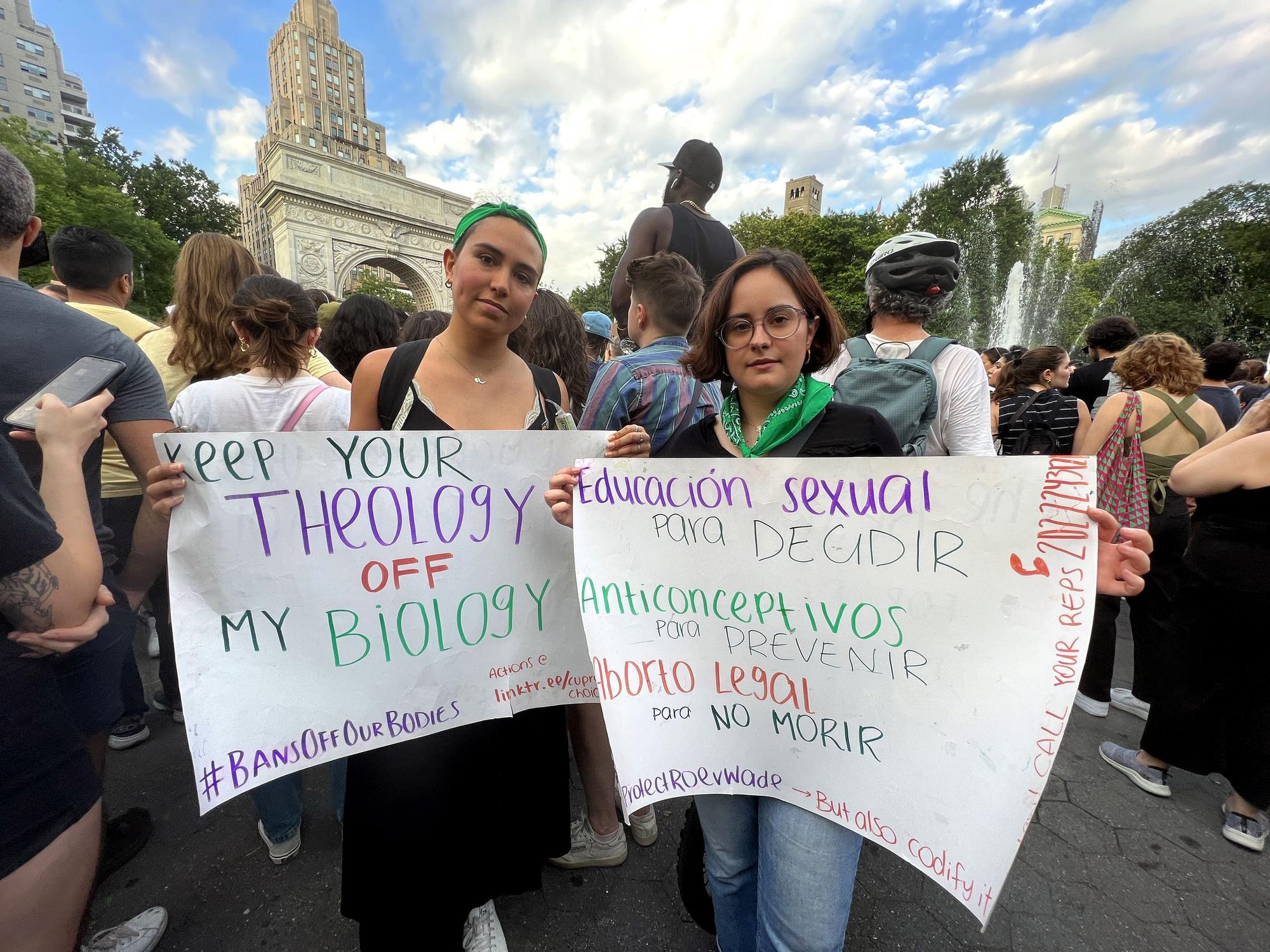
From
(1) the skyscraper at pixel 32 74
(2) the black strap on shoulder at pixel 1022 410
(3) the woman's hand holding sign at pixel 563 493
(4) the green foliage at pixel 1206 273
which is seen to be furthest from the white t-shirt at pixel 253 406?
(1) the skyscraper at pixel 32 74

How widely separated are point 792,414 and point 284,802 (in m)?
2.32

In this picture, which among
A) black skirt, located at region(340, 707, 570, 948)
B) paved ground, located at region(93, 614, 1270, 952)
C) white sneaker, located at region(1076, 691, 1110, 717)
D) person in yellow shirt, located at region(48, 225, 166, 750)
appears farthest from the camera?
white sneaker, located at region(1076, 691, 1110, 717)

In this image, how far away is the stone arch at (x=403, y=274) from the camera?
4200 cm

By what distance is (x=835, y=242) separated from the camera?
27.3 metres

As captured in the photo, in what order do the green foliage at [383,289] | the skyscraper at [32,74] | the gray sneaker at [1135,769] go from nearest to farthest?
1. the gray sneaker at [1135,769]
2. the green foliage at [383,289]
3. the skyscraper at [32,74]

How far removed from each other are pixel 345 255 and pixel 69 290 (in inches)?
1830

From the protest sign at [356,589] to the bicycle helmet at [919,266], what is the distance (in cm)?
153

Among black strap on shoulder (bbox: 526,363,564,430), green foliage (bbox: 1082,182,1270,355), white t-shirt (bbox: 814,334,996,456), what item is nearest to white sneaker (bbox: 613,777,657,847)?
black strap on shoulder (bbox: 526,363,564,430)

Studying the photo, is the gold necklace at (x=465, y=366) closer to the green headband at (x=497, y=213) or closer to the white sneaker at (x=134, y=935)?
the green headband at (x=497, y=213)

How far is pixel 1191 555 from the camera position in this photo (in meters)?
2.29

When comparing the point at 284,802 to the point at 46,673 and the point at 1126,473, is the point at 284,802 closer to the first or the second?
the point at 46,673

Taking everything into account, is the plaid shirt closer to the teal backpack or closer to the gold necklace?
the gold necklace

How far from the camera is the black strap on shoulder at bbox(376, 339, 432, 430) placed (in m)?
1.53

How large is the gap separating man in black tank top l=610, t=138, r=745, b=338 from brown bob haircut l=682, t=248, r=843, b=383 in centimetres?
126
